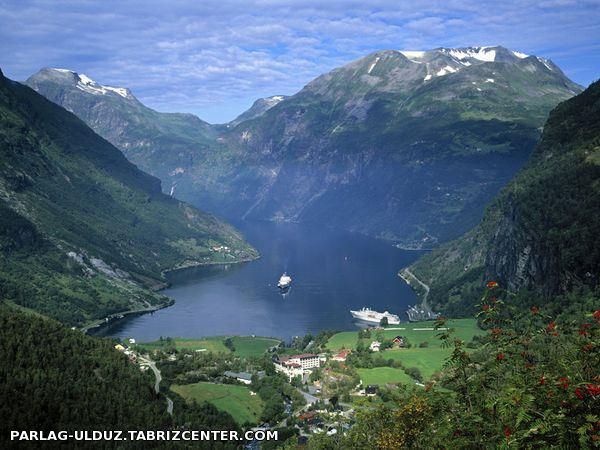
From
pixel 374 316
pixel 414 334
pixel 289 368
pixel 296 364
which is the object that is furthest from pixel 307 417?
pixel 374 316

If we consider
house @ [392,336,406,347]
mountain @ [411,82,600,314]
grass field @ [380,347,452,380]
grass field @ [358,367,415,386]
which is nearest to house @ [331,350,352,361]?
grass field @ [380,347,452,380]

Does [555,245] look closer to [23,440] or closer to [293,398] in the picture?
[293,398]

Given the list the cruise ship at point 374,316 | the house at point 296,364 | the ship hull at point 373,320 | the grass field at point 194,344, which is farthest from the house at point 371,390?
the ship hull at point 373,320

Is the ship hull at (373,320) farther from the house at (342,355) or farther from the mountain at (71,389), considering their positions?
the mountain at (71,389)

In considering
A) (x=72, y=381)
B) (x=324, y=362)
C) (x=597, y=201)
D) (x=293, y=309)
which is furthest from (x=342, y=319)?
(x=72, y=381)

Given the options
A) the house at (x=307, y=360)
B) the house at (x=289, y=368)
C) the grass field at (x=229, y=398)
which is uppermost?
the house at (x=307, y=360)

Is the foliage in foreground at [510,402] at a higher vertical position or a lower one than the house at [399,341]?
lower
